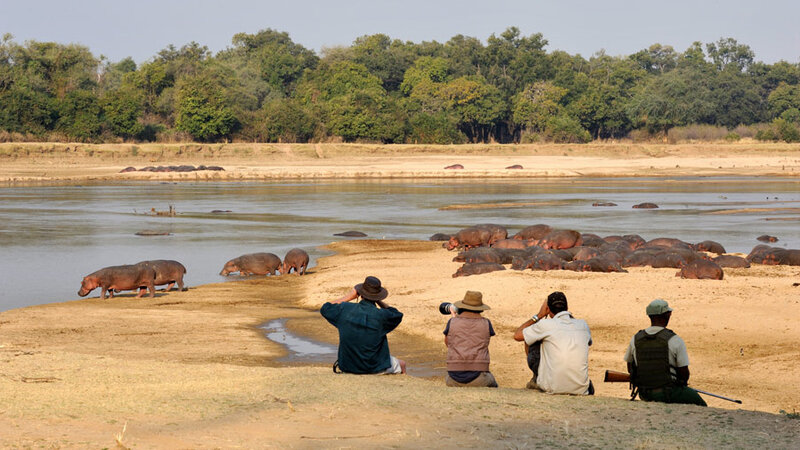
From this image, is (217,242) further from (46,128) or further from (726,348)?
(46,128)

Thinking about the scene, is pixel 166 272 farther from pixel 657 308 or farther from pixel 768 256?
pixel 657 308

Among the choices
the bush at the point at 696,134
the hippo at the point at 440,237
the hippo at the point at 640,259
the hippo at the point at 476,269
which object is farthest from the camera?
the bush at the point at 696,134

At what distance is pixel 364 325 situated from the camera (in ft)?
32.2

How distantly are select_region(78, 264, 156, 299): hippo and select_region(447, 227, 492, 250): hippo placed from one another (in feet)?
30.6

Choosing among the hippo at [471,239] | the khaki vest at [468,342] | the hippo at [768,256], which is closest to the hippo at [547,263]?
the hippo at [768,256]

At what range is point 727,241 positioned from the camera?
28.4 m

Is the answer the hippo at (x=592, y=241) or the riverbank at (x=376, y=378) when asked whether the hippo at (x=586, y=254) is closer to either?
the riverbank at (x=376, y=378)

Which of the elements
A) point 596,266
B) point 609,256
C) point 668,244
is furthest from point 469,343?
point 668,244

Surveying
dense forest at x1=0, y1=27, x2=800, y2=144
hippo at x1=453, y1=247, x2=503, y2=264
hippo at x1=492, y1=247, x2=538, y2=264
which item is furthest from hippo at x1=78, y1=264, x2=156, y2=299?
dense forest at x1=0, y1=27, x2=800, y2=144

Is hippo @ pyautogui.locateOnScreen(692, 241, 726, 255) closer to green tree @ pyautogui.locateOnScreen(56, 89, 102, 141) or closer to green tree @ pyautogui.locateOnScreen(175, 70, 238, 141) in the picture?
green tree @ pyautogui.locateOnScreen(56, 89, 102, 141)

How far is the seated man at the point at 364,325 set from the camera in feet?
31.9

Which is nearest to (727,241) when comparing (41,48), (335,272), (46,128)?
(335,272)

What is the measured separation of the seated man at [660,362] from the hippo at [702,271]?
362 inches

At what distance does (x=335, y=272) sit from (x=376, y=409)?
1361 centimetres
